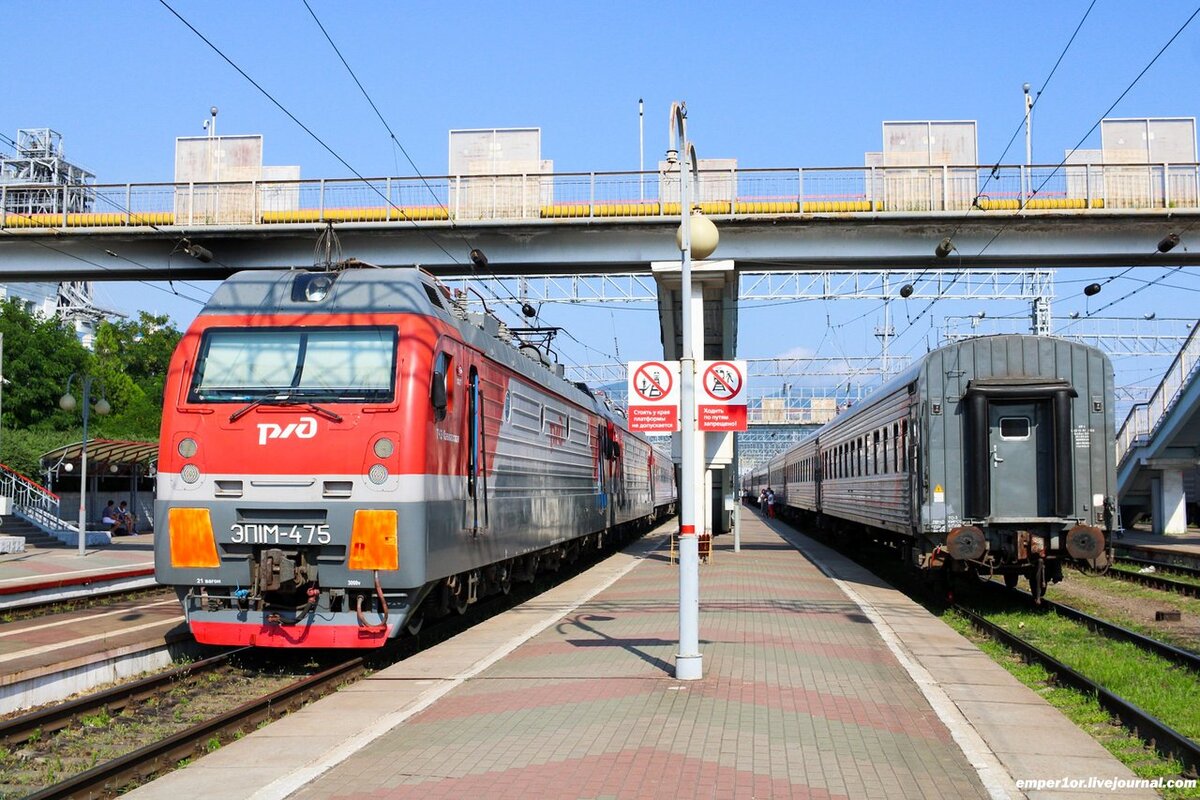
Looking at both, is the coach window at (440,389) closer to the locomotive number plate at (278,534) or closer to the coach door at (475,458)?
the coach door at (475,458)

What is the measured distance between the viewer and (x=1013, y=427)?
592 inches

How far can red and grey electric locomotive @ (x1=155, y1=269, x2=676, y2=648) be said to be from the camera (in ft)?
33.2

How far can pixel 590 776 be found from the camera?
661 centimetres

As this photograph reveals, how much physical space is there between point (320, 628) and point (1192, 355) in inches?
949

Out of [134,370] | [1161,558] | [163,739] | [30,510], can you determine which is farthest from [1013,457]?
[134,370]

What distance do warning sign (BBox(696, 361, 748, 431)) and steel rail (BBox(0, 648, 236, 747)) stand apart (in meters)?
5.27

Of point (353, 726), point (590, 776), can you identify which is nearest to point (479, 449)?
point (353, 726)

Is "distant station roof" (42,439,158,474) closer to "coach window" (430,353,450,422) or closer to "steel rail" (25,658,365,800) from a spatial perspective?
"coach window" (430,353,450,422)

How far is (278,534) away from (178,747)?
286 centimetres

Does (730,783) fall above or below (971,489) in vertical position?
below

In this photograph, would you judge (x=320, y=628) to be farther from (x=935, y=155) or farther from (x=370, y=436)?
(x=935, y=155)

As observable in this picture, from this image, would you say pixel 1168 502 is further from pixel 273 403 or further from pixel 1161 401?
pixel 273 403

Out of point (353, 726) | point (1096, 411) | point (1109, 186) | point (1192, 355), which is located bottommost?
point (353, 726)

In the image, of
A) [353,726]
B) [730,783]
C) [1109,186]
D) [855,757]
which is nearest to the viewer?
[730,783]
